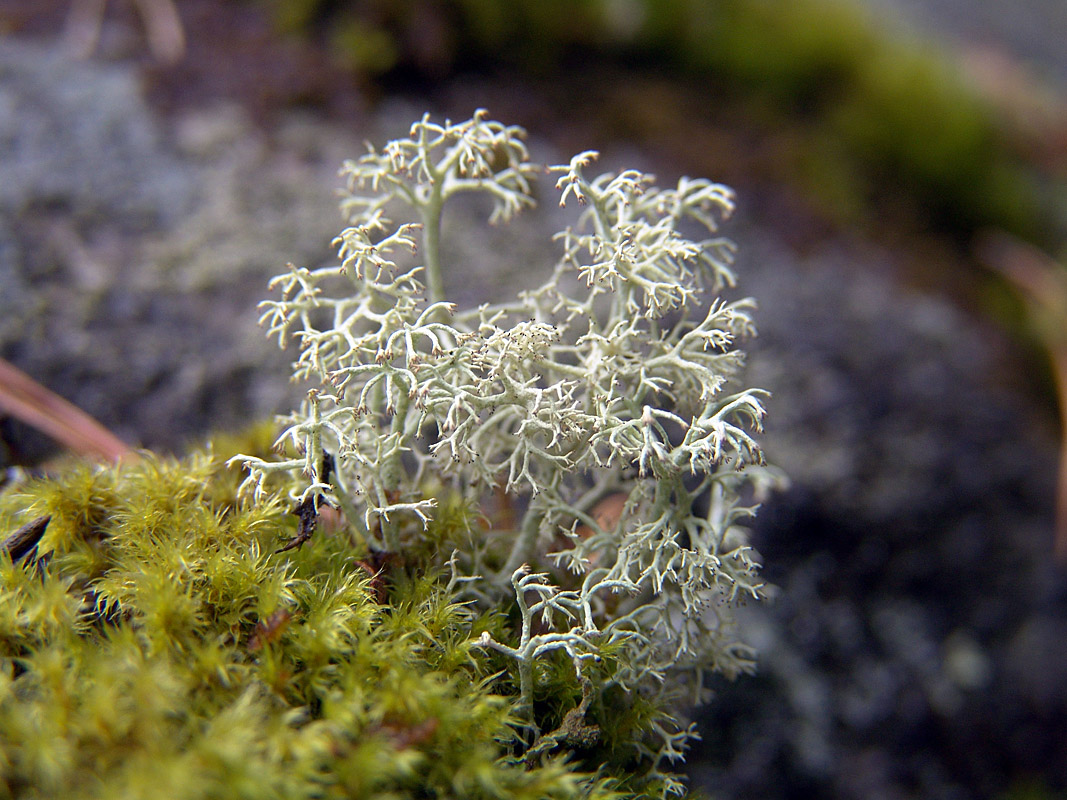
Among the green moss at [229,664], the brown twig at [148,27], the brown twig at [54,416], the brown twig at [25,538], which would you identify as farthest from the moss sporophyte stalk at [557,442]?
the brown twig at [148,27]

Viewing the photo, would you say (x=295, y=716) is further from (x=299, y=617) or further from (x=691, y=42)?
(x=691, y=42)

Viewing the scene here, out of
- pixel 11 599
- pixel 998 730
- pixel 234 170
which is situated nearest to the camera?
pixel 11 599

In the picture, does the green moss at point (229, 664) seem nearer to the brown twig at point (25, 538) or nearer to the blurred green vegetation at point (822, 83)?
the brown twig at point (25, 538)

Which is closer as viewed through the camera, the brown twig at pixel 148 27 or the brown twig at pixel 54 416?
the brown twig at pixel 54 416

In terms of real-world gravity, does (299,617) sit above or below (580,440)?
below

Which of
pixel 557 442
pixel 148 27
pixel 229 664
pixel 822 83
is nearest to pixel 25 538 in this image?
pixel 229 664

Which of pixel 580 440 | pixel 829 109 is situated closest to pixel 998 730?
pixel 580 440

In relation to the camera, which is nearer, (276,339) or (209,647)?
(209,647)

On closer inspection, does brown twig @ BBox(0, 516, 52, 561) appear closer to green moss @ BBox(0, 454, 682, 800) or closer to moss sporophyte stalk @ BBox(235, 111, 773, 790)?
green moss @ BBox(0, 454, 682, 800)
